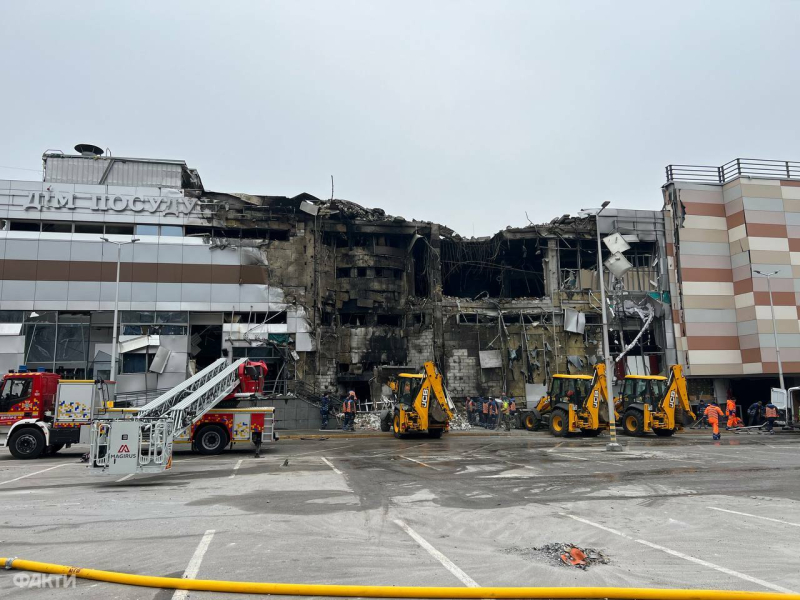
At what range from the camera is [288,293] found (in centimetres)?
3862

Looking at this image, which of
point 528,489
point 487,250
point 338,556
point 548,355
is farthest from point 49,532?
point 487,250

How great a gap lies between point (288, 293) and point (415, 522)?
31.3 meters

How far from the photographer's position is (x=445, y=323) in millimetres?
40281

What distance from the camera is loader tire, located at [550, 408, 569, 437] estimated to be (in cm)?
2520

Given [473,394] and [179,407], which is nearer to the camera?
[179,407]

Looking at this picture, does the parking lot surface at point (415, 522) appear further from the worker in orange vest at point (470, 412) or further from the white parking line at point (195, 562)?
the worker in orange vest at point (470, 412)

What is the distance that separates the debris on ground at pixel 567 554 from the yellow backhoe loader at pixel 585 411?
1824 centimetres

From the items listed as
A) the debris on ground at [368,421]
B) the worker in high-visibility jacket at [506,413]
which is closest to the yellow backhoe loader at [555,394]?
the worker in high-visibility jacket at [506,413]

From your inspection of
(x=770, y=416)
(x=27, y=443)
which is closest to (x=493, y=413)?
(x=770, y=416)

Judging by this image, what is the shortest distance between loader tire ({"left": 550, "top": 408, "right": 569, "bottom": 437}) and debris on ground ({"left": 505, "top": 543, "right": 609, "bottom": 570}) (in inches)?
750

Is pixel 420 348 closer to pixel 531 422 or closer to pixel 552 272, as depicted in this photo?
pixel 552 272

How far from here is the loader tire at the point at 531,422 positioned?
2894 cm

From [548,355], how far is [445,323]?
25.3ft

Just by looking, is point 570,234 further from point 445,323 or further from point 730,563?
point 730,563
